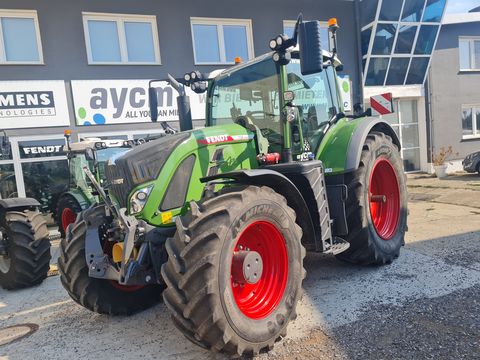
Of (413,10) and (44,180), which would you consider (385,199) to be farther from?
(413,10)

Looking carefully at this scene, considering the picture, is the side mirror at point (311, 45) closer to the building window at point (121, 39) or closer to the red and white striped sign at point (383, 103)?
the red and white striped sign at point (383, 103)

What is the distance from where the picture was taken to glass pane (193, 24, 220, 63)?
10.2m

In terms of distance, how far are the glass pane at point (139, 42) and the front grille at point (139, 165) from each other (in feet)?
23.6

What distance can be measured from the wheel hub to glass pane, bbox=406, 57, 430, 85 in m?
12.2

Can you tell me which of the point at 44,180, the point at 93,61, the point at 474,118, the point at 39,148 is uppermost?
the point at 93,61

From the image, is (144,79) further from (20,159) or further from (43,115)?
(20,159)

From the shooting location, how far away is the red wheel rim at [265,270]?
298 cm

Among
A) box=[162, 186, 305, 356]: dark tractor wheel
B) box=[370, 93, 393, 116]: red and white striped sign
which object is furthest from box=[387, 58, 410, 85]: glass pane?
box=[162, 186, 305, 356]: dark tractor wheel

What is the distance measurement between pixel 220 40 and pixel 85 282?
8439 mm

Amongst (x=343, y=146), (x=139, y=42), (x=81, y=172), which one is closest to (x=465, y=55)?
(x=139, y=42)

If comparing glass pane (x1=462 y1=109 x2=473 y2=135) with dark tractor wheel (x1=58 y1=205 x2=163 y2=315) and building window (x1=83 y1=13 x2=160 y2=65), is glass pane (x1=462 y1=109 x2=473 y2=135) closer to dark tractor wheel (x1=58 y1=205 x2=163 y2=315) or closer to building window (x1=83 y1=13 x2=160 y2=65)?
building window (x1=83 y1=13 x2=160 y2=65)

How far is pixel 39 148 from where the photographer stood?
344 inches

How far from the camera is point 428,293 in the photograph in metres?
3.59

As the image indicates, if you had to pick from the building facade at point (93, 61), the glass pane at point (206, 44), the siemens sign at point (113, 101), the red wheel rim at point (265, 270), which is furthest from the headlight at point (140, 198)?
the glass pane at point (206, 44)
